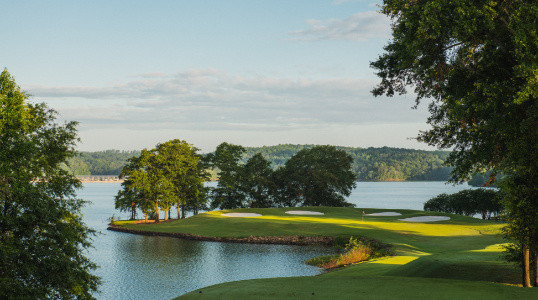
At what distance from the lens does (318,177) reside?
192 feet

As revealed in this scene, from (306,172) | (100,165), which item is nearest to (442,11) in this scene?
(306,172)

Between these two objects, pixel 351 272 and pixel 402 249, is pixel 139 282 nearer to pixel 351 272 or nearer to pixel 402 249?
pixel 351 272

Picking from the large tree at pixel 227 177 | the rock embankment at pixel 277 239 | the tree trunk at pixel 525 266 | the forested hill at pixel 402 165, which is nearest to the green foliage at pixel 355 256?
the rock embankment at pixel 277 239

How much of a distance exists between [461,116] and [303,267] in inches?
578

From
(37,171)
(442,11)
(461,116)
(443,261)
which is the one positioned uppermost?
(442,11)

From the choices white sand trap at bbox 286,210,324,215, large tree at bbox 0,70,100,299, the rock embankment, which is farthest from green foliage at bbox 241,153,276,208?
large tree at bbox 0,70,100,299

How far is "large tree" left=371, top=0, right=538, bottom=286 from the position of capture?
30.2ft

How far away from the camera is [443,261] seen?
13.8 meters

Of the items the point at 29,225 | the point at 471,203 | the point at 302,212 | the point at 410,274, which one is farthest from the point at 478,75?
the point at 471,203

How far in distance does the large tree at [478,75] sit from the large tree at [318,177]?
4600 centimetres

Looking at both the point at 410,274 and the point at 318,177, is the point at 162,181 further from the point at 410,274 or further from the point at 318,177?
the point at 410,274

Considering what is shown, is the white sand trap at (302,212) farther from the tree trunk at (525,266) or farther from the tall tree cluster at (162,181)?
the tree trunk at (525,266)

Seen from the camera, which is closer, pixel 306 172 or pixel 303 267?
pixel 303 267

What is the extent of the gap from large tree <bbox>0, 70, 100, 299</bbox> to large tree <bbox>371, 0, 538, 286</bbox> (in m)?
12.7
